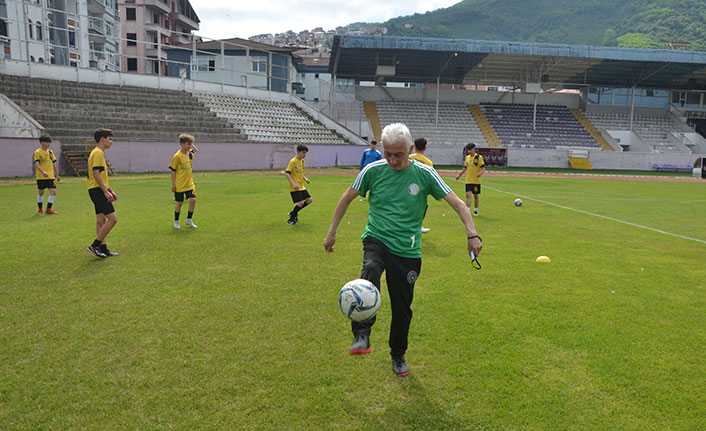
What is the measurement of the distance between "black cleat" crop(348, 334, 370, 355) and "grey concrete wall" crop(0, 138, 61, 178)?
78.5ft

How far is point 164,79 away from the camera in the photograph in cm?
3594

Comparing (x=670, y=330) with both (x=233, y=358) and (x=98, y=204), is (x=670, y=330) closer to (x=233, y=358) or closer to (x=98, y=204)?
(x=233, y=358)

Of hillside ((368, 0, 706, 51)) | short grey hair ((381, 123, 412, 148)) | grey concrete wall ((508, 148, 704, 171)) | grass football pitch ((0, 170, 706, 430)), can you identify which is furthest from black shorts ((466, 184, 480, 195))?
hillside ((368, 0, 706, 51))

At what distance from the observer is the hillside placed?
114062 millimetres

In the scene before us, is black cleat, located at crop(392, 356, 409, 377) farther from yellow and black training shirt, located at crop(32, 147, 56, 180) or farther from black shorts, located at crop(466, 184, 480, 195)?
yellow and black training shirt, located at crop(32, 147, 56, 180)

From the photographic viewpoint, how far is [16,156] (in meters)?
22.6

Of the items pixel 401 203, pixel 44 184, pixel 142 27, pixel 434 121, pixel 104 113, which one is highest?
pixel 142 27

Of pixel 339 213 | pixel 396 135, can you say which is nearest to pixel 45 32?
pixel 339 213

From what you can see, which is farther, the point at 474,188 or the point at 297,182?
the point at 474,188

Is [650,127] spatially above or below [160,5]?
below

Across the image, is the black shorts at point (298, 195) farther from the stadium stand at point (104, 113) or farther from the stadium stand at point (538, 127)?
the stadium stand at point (538, 127)

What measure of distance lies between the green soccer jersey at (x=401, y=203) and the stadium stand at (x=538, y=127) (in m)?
45.5

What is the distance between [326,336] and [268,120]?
108ft

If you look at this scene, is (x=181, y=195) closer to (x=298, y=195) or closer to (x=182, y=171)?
(x=182, y=171)
